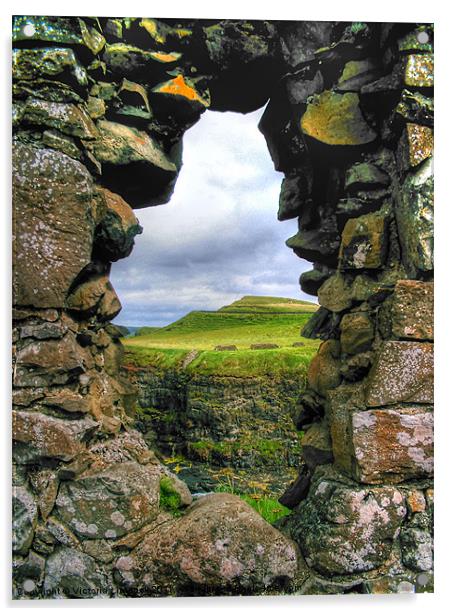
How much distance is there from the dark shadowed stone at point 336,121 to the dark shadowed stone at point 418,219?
465mm

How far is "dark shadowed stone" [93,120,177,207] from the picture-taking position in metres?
2.89

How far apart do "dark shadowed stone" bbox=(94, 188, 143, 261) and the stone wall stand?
14mm

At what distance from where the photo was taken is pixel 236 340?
44.9 feet

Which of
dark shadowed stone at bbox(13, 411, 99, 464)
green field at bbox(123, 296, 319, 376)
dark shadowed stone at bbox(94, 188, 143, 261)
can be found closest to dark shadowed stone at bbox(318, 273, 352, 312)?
dark shadowed stone at bbox(94, 188, 143, 261)

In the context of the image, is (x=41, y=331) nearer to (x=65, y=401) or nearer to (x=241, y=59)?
(x=65, y=401)

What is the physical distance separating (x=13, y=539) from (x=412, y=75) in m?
3.63

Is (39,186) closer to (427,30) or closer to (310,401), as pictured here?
(310,401)

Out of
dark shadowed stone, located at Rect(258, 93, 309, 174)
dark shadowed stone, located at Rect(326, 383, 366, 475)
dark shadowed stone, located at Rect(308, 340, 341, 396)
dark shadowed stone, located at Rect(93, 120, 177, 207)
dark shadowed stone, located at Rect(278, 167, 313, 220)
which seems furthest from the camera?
dark shadowed stone, located at Rect(278, 167, 313, 220)

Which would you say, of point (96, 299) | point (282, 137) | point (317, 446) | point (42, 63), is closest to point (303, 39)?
point (282, 137)

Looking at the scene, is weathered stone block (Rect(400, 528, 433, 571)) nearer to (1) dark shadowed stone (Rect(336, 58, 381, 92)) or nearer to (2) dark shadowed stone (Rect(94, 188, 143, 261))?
(2) dark shadowed stone (Rect(94, 188, 143, 261))

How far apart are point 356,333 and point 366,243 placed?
0.60 meters

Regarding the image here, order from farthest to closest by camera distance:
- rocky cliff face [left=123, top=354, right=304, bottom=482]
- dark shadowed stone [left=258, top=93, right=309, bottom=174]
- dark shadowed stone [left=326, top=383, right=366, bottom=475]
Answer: rocky cliff face [left=123, top=354, right=304, bottom=482], dark shadowed stone [left=258, top=93, right=309, bottom=174], dark shadowed stone [left=326, top=383, right=366, bottom=475]

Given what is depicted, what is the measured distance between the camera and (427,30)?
2770 millimetres

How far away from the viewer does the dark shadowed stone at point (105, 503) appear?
2.60m
